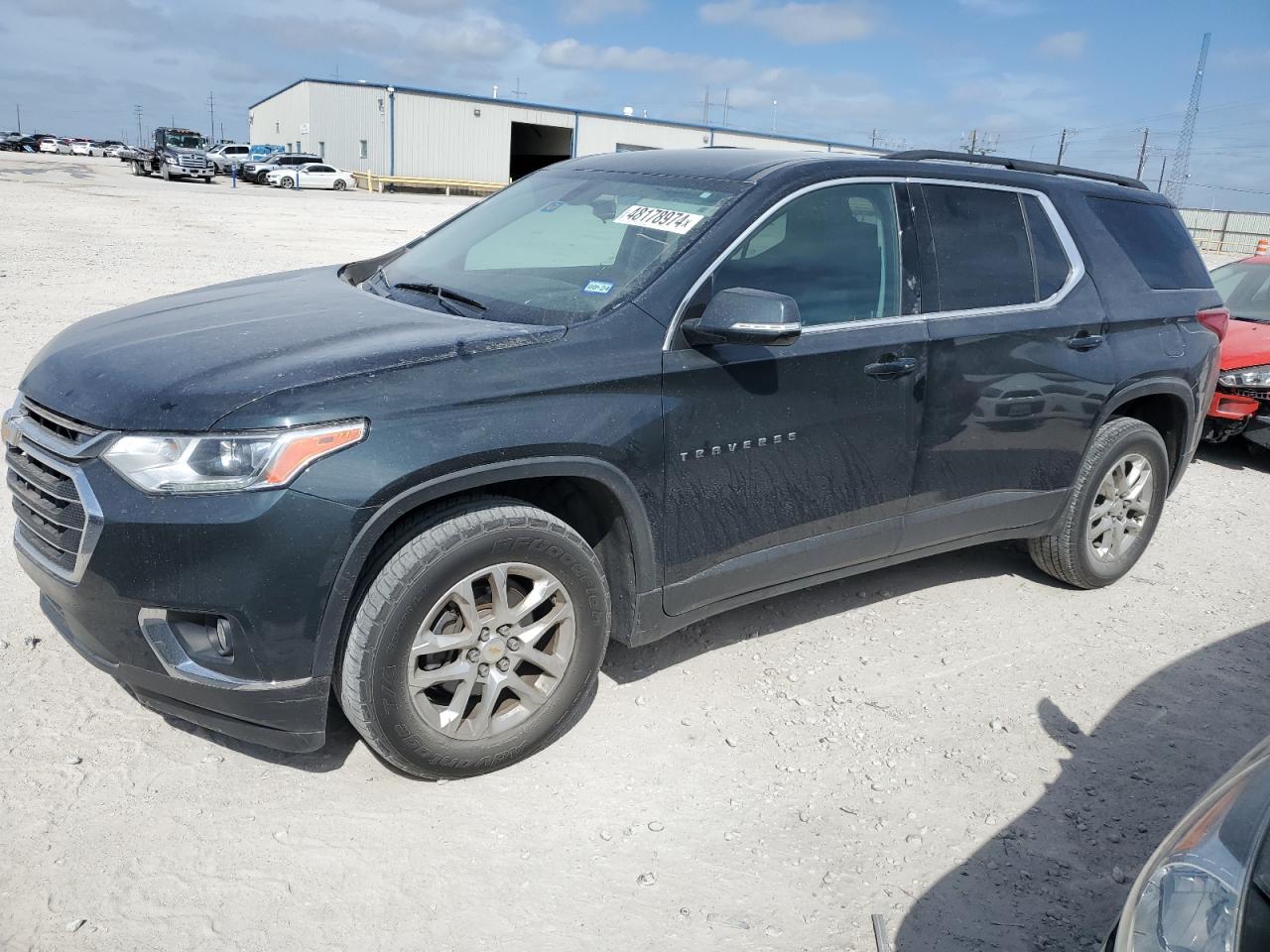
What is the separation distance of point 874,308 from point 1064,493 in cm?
155

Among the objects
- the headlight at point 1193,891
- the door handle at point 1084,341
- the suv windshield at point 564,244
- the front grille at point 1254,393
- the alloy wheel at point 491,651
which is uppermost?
the suv windshield at point 564,244

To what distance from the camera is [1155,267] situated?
488 centimetres

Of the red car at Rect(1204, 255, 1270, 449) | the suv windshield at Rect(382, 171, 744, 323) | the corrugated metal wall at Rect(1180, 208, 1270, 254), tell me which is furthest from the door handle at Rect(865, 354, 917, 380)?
the corrugated metal wall at Rect(1180, 208, 1270, 254)

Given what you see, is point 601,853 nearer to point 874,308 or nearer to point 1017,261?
point 874,308

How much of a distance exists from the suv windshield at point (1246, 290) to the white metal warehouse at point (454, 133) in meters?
37.9

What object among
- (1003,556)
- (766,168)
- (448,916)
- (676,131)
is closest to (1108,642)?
(1003,556)

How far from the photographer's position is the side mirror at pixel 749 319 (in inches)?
123

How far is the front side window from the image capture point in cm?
351

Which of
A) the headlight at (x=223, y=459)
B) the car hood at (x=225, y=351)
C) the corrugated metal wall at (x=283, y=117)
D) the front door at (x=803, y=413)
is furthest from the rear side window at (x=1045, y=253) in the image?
the corrugated metal wall at (x=283, y=117)

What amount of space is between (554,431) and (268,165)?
43.4 metres

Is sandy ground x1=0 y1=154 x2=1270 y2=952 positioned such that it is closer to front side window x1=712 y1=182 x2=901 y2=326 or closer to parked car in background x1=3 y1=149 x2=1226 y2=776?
parked car in background x1=3 y1=149 x2=1226 y2=776

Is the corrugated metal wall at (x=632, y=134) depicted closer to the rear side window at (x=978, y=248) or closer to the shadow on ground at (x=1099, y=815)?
the rear side window at (x=978, y=248)

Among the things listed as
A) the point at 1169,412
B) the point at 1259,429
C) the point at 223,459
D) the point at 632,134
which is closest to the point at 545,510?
the point at 223,459

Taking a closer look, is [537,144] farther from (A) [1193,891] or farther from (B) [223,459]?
(A) [1193,891]
